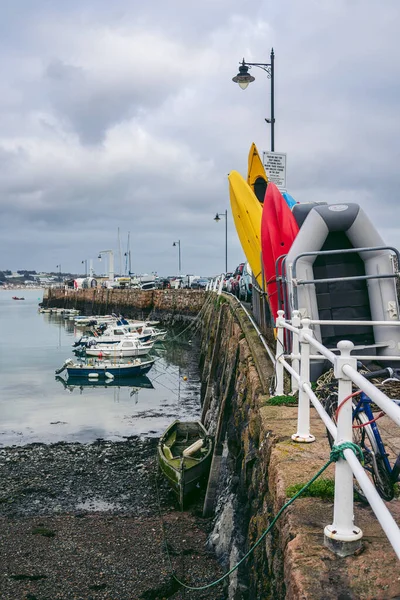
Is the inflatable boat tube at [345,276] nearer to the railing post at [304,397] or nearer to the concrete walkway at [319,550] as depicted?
the railing post at [304,397]

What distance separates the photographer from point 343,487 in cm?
280

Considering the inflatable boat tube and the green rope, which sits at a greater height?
the inflatable boat tube

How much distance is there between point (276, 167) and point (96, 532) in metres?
8.43

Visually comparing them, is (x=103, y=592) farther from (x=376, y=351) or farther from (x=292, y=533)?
(x=292, y=533)

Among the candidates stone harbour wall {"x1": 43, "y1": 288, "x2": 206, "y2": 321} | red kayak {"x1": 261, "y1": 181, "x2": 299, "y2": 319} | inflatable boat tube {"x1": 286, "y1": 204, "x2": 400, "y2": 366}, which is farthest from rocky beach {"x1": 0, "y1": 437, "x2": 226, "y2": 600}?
stone harbour wall {"x1": 43, "y1": 288, "x2": 206, "y2": 321}

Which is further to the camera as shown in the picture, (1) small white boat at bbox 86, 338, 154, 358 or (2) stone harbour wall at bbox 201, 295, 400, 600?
(1) small white boat at bbox 86, 338, 154, 358

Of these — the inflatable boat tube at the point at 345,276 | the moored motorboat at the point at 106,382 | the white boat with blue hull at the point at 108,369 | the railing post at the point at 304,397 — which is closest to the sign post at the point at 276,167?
the inflatable boat tube at the point at 345,276

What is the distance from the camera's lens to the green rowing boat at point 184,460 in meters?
10.7

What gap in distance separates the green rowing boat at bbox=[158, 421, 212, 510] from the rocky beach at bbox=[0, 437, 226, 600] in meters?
0.47

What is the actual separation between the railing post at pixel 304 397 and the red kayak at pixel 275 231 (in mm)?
3968

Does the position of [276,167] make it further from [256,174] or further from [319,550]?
[319,550]

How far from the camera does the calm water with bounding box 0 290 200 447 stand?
17906mm

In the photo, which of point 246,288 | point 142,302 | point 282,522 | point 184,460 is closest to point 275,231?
point 184,460

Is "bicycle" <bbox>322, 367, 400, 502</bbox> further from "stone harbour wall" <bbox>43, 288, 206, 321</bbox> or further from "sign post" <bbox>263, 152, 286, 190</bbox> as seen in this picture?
"stone harbour wall" <bbox>43, 288, 206, 321</bbox>
